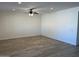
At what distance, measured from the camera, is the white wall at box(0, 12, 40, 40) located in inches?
290

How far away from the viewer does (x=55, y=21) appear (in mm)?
7168

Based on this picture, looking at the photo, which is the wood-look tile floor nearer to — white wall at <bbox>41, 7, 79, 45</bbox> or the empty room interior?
the empty room interior

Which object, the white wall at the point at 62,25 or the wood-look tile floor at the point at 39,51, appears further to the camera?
the white wall at the point at 62,25

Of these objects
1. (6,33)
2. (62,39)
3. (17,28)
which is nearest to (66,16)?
(62,39)

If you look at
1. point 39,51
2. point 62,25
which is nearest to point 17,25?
point 62,25

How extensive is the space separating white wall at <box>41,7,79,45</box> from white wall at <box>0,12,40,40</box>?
105 cm

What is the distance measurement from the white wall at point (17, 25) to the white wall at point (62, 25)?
3.46ft

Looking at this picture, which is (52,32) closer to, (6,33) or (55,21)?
(55,21)

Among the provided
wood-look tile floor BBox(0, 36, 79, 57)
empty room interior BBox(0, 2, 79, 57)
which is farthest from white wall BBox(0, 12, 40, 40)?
wood-look tile floor BBox(0, 36, 79, 57)

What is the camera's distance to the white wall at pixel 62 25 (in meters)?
5.50

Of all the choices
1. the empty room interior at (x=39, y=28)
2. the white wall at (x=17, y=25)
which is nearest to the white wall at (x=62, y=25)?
the empty room interior at (x=39, y=28)

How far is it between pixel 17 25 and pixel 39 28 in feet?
7.39

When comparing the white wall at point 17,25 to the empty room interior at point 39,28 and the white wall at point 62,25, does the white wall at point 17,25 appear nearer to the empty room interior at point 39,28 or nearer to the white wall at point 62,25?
the empty room interior at point 39,28

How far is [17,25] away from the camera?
805 cm
